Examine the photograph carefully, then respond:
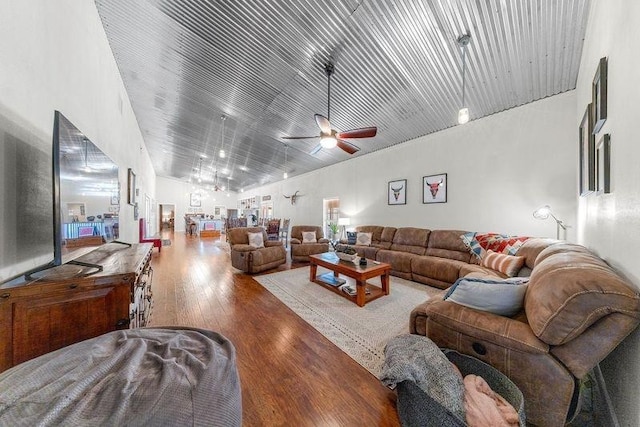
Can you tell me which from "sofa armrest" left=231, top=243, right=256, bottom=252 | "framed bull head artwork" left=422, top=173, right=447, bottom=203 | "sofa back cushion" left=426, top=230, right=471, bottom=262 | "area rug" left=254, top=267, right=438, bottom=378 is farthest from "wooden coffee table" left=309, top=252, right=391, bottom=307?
"framed bull head artwork" left=422, top=173, right=447, bottom=203

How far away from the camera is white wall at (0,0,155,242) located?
1.22 meters

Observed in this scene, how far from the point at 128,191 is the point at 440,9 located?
17.5 feet

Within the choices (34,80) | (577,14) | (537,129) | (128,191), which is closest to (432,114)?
(537,129)

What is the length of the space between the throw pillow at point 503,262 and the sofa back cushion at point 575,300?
1.70 metres

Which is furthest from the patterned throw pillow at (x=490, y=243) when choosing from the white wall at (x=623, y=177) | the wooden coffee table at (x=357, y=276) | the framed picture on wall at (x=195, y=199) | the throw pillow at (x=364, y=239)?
the framed picture on wall at (x=195, y=199)

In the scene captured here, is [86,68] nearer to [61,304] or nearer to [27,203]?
[27,203]

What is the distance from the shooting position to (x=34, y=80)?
1.41m

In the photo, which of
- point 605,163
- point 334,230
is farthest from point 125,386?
point 334,230

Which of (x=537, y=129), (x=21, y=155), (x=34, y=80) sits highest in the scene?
(x=537, y=129)

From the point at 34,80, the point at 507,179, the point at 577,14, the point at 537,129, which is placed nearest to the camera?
the point at 34,80

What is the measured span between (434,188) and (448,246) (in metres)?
1.27

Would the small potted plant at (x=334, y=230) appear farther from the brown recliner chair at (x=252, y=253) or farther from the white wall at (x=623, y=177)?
the white wall at (x=623, y=177)

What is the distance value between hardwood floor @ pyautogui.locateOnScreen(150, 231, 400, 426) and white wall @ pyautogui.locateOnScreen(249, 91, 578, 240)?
11.6 feet

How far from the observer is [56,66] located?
168cm
